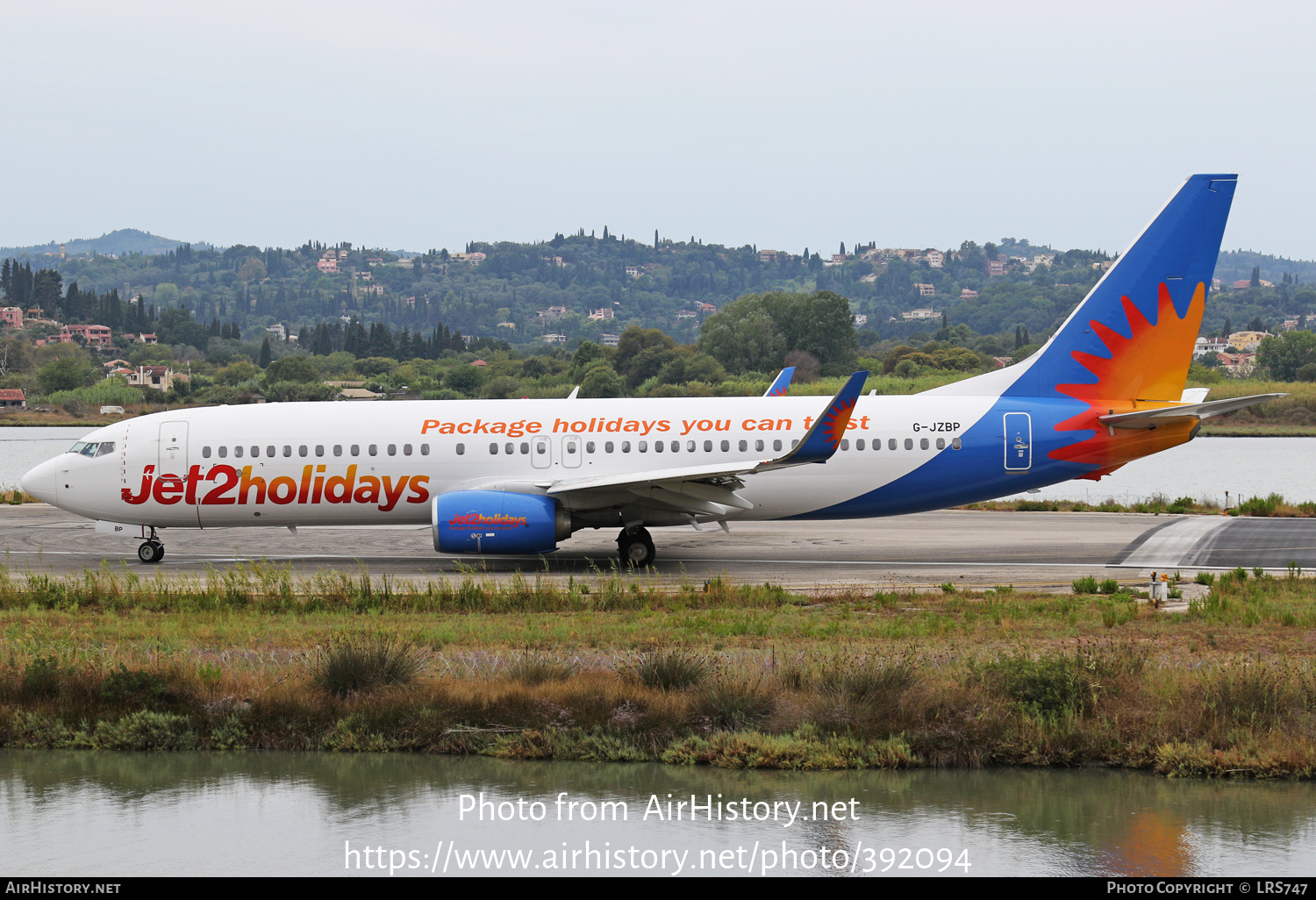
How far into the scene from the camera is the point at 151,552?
25969 millimetres

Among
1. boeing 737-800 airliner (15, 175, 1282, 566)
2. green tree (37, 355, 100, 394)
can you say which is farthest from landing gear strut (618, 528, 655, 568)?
green tree (37, 355, 100, 394)

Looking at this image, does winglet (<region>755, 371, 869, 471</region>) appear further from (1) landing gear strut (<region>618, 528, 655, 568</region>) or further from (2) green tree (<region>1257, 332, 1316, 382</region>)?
(2) green tree (<region>1257, 332, 1316, 382</region>)

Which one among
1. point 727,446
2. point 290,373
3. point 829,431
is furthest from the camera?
point 290,373

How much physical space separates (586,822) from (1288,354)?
120 metres

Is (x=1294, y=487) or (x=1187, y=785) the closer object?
(x=1187, y=785)

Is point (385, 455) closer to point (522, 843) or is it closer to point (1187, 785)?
point (522, 843)

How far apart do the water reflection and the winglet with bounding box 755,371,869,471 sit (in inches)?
421

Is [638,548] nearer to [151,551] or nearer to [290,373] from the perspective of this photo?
[151,551]

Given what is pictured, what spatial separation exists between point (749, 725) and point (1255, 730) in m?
4.73

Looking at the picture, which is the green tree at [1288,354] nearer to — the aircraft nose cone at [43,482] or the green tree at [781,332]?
the green tree at [781,332]

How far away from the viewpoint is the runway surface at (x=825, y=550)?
23328mm

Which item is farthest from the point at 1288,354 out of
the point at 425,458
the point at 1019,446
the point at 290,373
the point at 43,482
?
the point at 43,482

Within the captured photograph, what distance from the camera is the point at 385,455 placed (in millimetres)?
24609
